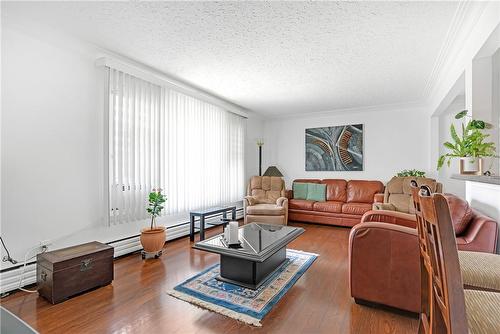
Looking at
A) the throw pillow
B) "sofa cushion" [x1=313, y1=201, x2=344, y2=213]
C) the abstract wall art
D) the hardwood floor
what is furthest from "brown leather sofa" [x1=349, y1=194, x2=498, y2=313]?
the abstract wall art

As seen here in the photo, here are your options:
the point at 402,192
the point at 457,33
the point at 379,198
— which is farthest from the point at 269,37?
the point at 402,192

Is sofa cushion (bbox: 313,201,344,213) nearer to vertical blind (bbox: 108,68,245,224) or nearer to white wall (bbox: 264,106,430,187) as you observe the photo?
white wall (bbox: 264,106,430,187)

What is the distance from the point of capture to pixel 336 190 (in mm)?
5293

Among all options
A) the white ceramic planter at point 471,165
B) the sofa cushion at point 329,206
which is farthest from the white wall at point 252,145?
the white ceramic planter at point 471,165

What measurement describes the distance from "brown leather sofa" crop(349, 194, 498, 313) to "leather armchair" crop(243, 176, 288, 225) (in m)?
2.45

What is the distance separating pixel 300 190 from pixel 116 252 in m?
3.82

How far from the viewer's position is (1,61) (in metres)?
2.20

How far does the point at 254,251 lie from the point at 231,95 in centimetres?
315

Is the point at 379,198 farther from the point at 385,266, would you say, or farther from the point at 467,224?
the point at 385,266

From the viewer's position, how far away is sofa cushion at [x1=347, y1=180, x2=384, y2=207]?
4.96 meters

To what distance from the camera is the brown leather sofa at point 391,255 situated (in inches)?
70.5

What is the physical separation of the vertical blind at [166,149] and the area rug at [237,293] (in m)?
1.39

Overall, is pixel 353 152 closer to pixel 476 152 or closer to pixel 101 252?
pixel 476 152

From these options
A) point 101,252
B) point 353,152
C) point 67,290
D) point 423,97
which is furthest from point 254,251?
point 423,97
